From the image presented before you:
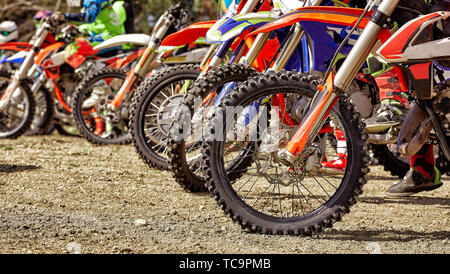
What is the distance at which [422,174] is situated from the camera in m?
5.03

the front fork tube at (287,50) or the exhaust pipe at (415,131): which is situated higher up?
the front fork tube at (287,50)

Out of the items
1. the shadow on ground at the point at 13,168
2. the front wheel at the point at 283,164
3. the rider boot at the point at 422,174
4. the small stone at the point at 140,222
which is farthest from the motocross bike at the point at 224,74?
the shadow on ground at the point at 13,168

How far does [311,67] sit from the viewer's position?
4.25m

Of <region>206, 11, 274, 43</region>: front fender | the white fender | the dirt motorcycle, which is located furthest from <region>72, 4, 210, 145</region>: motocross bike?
<region>206, 11, 274, 43</region>: front fender

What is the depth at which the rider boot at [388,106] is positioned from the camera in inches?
178

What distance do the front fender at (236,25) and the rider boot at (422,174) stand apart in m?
1.73

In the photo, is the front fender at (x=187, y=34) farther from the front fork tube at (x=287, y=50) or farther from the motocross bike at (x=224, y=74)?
the front fork tube at (x=287, y=50)

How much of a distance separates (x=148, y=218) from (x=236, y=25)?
4.01 ft

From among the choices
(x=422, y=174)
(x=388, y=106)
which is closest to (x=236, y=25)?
(x=388, y=106)

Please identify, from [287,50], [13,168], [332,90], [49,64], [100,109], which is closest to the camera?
[332,90]

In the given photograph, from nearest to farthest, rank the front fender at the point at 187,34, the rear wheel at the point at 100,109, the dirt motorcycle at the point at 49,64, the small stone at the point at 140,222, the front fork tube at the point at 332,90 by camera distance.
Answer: the front fork tube at the point at 332,90 → the small stone at the point at 140,222 → the front fender at the point at 187,34 → the rear wheel at the point at 100,109 → the dirt motorcycle at the point at 49,64

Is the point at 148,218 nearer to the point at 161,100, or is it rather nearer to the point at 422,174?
the point at 161,100

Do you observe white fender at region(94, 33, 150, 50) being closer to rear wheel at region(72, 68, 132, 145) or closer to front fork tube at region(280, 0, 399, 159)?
rear wheel at region(72, 68, 132, 145)
